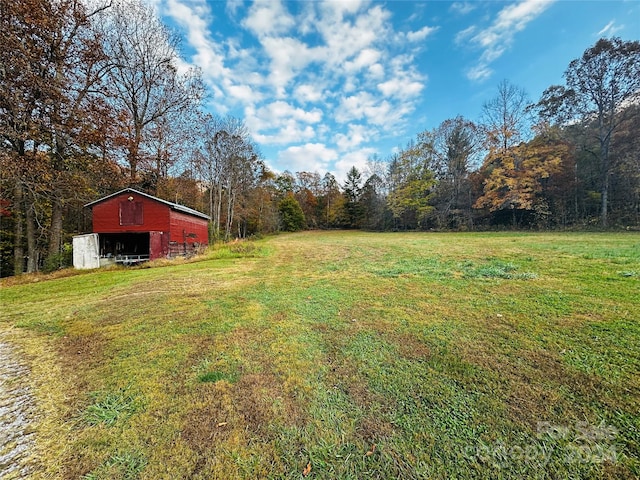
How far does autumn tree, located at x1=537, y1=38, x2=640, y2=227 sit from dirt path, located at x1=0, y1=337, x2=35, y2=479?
91.3 feet

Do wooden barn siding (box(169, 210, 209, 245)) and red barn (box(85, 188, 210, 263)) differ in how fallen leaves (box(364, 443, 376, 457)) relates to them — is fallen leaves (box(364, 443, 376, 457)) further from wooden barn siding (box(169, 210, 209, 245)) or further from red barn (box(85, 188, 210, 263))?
wooden barn siding (box(169, 210, 209, 245))

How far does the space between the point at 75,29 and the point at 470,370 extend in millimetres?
18369

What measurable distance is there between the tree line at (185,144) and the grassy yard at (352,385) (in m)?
9.96

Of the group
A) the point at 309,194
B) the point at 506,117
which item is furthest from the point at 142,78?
the point at 309,194

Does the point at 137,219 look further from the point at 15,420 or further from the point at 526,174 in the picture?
the point at 526,174

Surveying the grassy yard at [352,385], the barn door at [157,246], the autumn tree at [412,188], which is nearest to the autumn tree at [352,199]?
the autumn tree at [412,188]

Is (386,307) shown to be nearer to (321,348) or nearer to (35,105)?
(321,348)

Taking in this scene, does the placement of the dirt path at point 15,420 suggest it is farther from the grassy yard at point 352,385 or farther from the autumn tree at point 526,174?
the autumn tree at point 526,174

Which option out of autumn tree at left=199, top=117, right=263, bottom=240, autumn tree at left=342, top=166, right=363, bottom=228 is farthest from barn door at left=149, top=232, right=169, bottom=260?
autumn tree at left=342, top=166, right=363, bottom=228

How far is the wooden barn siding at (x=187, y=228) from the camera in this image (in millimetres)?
14567

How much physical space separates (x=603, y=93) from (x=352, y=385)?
28.2m

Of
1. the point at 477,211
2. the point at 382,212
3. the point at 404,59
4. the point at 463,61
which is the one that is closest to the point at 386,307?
the point at 404,59

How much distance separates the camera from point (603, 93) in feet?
58.2

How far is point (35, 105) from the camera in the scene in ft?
31.8
